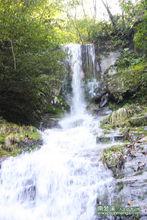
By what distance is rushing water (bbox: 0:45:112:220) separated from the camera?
7293 millimetres

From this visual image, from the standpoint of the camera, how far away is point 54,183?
799 cm

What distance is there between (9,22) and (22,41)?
0.76m

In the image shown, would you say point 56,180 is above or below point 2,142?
below

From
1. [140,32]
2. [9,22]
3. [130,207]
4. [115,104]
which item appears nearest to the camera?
[130,207]

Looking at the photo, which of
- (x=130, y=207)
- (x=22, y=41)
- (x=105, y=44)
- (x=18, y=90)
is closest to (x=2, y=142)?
(x=18, y=90)

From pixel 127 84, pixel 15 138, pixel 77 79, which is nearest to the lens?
pixel 15 138

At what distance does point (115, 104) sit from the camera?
15359 millimetres

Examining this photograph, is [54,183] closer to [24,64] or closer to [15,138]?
[15,138]

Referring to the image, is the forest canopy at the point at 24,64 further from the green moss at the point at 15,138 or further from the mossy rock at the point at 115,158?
the mossy rock at the point at 115,158

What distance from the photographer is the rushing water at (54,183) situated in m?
7.29

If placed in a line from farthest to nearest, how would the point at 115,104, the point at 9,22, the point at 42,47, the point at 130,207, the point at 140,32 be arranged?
1. the point at 115,104
2. the point at 140,32
3. the point at 42,47
4. the point at 9,22
5. the point at 130,207

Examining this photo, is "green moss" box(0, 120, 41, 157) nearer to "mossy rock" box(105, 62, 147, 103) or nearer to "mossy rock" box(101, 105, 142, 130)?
"mossy rock" box(101, 105, 142, 130)

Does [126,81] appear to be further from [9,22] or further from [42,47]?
[9,22]

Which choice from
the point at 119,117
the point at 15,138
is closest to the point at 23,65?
the point at 15,138
